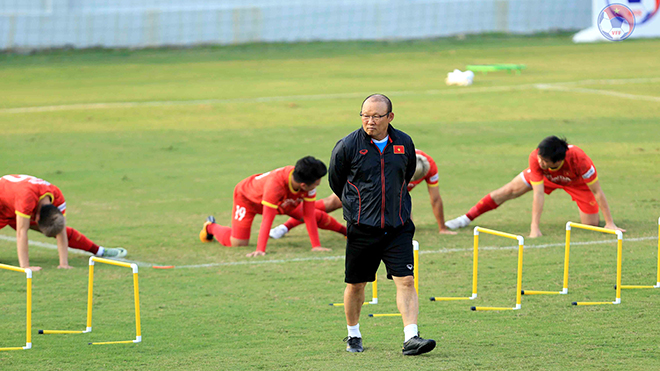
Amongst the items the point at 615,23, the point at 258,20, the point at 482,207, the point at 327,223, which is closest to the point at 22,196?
the point at 327,223

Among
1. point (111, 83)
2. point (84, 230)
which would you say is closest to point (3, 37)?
point (111, 83)

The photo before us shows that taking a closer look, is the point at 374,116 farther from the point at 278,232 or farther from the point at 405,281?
the point at 278,232

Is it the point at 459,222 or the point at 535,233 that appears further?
the point at 459,222

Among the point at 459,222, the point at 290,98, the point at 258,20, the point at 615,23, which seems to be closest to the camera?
the point at 615,23

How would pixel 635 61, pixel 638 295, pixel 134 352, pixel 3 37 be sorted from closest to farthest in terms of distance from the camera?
pixel 134 352 → pixel 638 295 → pixel 635 61 → pixel 3 37

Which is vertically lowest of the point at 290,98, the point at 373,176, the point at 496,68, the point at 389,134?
the point at 290,98

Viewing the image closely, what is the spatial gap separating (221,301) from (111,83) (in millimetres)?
24439

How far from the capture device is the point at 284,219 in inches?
541

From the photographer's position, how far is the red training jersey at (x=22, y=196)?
393 inches

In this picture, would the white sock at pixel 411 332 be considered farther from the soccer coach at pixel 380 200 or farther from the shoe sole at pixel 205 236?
the shoe sole at pixel 205 236

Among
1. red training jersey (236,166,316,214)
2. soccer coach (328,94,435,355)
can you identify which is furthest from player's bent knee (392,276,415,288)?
red training jersey (236,166,316,214)

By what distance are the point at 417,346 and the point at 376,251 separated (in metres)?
0.76

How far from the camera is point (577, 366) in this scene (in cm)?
624

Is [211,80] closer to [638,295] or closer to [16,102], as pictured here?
[16,102]
